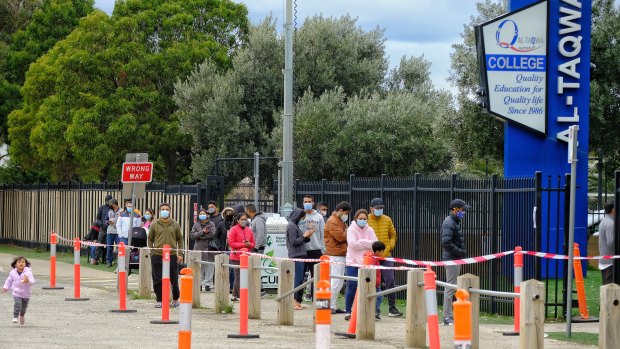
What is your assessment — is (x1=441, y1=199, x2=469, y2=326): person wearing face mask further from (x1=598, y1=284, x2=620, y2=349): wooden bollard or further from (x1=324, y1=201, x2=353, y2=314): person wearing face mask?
(x1=598, y1=284, x2=620, y2=349): wooden bollard

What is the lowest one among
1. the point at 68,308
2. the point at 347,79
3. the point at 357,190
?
the point at 68,308

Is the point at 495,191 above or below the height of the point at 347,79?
below

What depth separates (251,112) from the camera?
44.5 meters

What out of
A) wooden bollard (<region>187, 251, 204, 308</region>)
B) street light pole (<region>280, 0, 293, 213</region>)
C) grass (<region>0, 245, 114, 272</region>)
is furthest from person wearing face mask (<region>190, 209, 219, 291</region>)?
grass (<region>0, 245, 114, 272</region>)

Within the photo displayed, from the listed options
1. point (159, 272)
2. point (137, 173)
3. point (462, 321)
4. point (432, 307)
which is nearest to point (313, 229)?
point (159, 272)

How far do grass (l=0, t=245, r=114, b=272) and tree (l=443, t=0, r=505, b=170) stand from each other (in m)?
10.3

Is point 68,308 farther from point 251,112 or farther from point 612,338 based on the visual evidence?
point 251,112

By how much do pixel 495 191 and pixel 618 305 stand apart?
8.37 metres

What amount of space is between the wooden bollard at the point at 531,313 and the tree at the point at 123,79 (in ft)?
120

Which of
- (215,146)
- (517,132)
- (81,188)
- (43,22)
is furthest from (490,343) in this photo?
(43,22)

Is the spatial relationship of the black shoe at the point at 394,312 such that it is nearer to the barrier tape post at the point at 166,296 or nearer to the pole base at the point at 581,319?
the pole base at the point at 581,319

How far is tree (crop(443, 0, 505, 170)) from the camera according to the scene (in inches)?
1351

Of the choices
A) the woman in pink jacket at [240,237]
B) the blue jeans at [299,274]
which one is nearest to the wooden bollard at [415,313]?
the blue jeans at [299,274]

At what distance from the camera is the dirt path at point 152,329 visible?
1516cm
